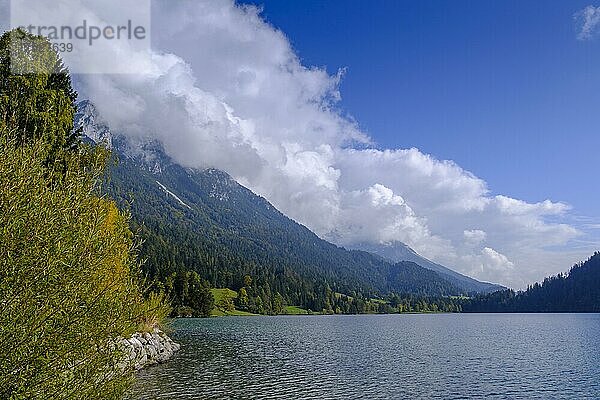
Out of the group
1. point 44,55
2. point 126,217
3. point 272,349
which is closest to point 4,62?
point 44,55

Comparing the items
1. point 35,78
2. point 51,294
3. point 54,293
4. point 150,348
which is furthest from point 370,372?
point 51,294

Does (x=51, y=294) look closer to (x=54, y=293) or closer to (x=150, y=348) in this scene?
(x=54, y=293)

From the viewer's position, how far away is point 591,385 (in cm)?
4991

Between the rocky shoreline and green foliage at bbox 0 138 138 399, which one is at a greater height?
green foliage at bbox 0 138 138 399

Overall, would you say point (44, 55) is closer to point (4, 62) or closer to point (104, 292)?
point (4, 62)

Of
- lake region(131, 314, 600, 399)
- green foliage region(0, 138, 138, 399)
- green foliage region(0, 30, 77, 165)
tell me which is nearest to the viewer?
green foliage region(0, 138, 138, 399)

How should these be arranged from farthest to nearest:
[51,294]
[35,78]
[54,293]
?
[35,78]
[54,293]
[51,294]

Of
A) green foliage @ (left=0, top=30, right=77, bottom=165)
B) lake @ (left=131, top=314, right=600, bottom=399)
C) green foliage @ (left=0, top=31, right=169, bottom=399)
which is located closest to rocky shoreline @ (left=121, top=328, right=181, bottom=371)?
lake @ (left=131, top=314, right=600, bottom=399)

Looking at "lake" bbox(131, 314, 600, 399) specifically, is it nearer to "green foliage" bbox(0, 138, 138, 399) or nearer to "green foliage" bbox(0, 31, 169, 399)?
"green foliage" bbox(0, 31, 169, 399)

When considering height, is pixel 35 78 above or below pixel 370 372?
above

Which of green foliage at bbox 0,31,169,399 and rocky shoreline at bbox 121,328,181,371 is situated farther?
rocky shoreline at bbox 121,328,181,371

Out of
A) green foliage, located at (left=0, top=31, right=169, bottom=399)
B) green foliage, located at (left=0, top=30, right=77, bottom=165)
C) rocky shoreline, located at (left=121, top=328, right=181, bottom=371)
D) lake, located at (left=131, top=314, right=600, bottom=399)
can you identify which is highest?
green foliage, located at (left=0, top=30, right=77, bottom=165)

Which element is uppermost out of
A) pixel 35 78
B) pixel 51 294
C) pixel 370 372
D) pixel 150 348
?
pixel 35 78

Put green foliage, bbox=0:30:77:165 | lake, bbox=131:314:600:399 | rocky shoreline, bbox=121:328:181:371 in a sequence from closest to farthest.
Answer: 1. green foliage, bbox=0:30:77:165
2. lake, bbox=131:314:600:399
3. rocky shoreline, bbox=121:328:181:371
